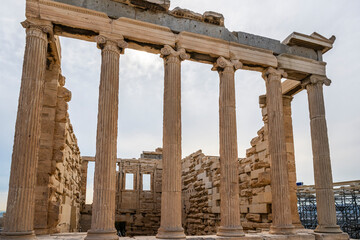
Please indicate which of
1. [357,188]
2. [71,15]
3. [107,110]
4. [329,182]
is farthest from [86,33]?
[357,188]

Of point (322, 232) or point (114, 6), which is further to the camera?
point (322, 232)

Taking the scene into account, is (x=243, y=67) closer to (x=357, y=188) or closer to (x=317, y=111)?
(x=317, y=111)

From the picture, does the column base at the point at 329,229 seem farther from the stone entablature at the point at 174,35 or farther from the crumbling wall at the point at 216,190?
the stone entablature at the point at 174,35

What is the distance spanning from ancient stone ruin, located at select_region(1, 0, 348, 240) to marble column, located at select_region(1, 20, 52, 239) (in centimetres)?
3

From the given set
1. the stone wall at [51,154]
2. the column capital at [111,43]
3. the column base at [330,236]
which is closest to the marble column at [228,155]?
the column base at [330,236]

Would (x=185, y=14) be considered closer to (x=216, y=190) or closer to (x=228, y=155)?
(x=228, y=155)

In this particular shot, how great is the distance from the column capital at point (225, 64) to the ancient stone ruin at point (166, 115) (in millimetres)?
40

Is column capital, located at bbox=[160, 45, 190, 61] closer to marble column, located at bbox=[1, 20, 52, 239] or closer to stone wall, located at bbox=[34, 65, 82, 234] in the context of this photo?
marble column, located at bbox=[1, 20, 52, 239]

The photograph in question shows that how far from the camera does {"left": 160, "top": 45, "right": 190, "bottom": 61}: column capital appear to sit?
1270cm

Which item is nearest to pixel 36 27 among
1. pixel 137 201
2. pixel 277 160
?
pixel 277 160

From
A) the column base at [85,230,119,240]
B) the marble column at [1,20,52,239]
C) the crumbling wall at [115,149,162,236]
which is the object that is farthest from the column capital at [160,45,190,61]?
the crumbling wall at [115,149,162,236]

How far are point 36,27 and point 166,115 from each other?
5242 millimetres

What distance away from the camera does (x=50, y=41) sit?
1185 centimetres

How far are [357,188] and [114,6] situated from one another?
2185 cm
